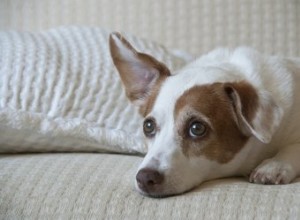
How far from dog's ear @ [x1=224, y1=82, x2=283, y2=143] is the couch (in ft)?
0.39

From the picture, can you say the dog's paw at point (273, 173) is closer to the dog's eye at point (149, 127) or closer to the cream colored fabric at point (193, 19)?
the dog's eye at point (149, 127)

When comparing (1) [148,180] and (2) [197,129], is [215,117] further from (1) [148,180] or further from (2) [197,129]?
(1) [148,180]

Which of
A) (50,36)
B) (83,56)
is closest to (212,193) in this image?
(83,56)

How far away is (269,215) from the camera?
1.17 meters

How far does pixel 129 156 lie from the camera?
66.6 inches

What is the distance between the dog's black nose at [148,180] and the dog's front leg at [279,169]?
0.23 metres

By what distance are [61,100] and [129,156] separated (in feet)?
0.81

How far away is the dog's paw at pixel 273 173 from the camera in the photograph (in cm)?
135

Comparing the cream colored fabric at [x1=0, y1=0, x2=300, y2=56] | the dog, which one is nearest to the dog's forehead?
the dog

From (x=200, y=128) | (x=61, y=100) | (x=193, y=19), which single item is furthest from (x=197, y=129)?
(x=193, y=19)

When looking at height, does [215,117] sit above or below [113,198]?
above

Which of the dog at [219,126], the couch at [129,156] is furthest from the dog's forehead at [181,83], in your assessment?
the couch at [129,156]

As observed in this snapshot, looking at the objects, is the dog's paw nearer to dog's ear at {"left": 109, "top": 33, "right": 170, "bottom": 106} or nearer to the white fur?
the white fur

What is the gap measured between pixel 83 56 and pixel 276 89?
598 millimetres
